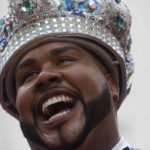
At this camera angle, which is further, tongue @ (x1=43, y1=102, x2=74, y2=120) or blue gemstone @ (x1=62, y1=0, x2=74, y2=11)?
blue gemstone @ (x1=62, y1=0, x2=74, y2=11)

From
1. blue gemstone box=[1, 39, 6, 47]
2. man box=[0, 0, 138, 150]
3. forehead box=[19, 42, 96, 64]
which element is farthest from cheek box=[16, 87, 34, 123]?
blue gemstone box=[1, 39, 6, 47]

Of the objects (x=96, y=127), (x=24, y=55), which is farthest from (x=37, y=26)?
(x=96, y=127)

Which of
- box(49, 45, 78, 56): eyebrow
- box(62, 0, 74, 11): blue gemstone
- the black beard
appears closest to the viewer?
the black beard

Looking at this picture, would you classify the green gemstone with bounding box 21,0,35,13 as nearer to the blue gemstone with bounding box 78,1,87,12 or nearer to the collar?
the blue gemstone with bounding box 78,1,87,12

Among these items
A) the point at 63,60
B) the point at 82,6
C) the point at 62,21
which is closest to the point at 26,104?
the point at 63,60

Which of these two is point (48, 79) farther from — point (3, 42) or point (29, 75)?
point (3, 42)

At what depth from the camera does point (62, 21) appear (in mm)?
2334

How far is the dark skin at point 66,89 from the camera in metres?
2.12

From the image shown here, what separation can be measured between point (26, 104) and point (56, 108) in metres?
0.10

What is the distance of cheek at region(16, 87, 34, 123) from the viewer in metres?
2.20

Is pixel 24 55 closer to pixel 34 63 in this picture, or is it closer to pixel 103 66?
pixel 34 63

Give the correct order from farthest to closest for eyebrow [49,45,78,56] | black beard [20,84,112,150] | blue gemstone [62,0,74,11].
A: 1. blue gemstone [62,0,74,11]
2. eyebrow [49,45,78,56]
3. black beard [20,84,112,150]

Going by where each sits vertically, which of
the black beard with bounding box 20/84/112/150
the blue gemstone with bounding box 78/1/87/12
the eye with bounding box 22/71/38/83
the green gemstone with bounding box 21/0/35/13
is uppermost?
the green gemstone with bounding box 21/0/35/13

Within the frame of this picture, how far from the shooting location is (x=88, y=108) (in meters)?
2.15
